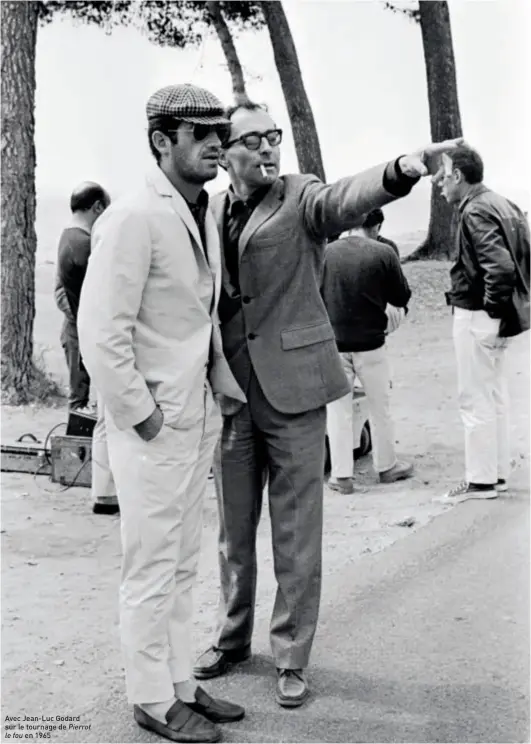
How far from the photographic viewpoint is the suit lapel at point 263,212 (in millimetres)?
4199

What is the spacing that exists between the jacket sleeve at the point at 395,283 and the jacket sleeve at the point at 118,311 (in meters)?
4.12

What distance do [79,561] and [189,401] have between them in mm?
2786

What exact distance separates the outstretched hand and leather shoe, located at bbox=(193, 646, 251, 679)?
6.40 ft

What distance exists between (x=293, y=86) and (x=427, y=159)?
10.8 m

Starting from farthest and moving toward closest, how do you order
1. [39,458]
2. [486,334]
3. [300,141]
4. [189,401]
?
[300,141], [39,458], [486,334], [189,401]

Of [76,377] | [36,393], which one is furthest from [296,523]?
[36,393]

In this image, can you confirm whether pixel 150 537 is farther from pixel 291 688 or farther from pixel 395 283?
pixel 395 283

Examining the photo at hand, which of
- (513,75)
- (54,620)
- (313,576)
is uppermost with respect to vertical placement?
(513,75)

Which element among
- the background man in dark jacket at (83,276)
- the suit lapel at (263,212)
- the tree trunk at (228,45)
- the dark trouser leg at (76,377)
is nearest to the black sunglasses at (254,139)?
the suit lapel at (263,212)

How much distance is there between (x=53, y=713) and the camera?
419 centimetres

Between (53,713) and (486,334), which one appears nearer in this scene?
(53,713)

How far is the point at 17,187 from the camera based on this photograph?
452 inches

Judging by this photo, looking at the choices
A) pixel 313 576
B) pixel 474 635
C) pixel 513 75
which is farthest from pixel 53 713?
pixel 513 75

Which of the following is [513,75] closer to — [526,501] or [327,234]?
[526,501]
